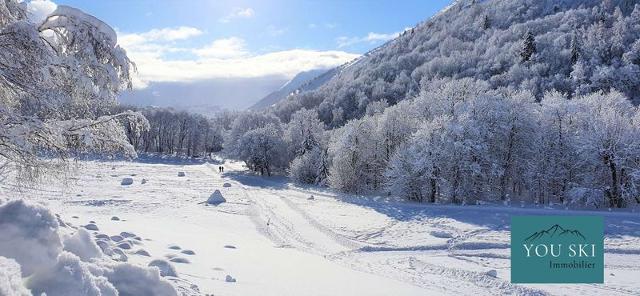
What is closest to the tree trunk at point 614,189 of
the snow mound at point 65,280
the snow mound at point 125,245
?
the snow mound at point 125,245

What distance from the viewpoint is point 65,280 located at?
7152 mm

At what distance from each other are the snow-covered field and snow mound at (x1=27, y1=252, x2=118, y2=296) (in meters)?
2.77

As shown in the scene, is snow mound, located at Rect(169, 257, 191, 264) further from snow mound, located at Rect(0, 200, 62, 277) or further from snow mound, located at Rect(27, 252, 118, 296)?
snow mound, located at Rect(27, 252, 118, 296)

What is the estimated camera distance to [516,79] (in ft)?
375

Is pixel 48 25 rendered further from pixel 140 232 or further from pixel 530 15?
pixel 530 15

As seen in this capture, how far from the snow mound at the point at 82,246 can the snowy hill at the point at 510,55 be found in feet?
334

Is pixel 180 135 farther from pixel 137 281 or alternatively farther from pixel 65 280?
pixel 65 280

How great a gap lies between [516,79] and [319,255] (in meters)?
101

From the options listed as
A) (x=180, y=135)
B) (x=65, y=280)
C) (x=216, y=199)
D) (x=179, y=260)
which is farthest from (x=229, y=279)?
(x=180, y=135)

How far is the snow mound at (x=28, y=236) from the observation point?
7.48 metres

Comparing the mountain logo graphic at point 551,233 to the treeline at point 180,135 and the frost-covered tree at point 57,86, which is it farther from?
the treeline at point 180,135

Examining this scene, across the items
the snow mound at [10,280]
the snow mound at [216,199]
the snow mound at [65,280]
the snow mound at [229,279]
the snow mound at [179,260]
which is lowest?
the snow mound at [216,199]

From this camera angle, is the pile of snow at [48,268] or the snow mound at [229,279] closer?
the pile of snow at [48,268]

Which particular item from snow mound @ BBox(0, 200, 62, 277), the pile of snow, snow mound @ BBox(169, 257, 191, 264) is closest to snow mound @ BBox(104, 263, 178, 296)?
the pile of snow
